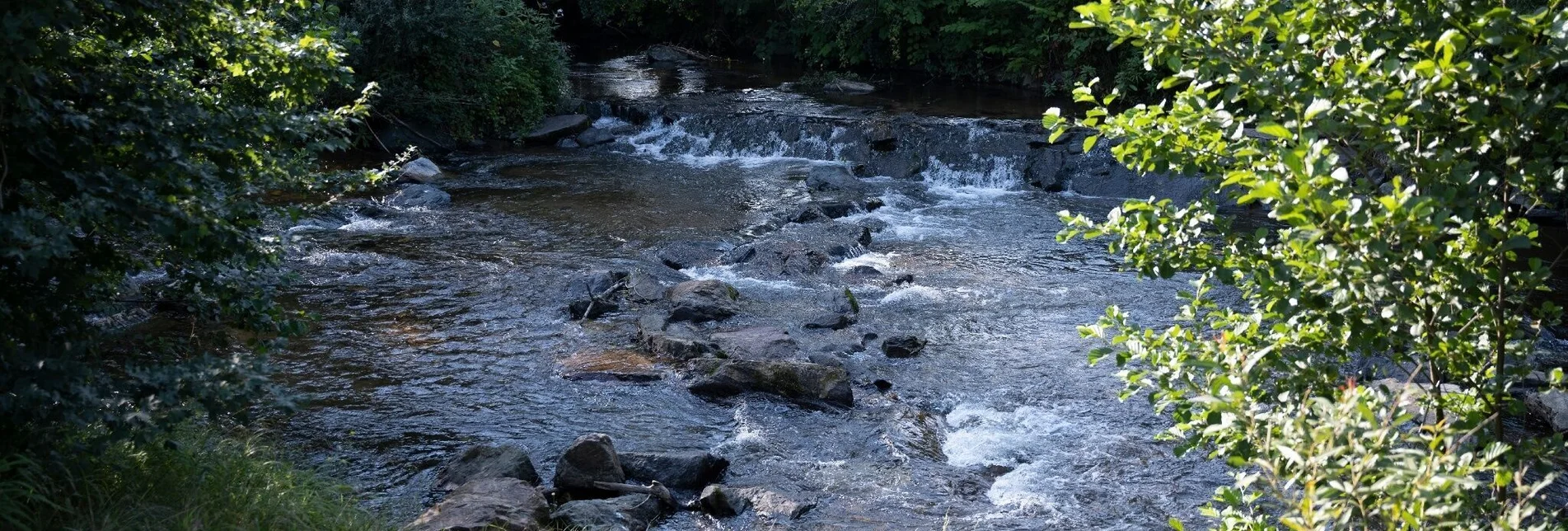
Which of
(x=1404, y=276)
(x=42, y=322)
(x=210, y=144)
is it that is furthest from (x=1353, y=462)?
(x=42, y=322)

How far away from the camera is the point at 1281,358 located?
334cm

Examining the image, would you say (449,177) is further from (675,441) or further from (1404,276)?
(1404,276)

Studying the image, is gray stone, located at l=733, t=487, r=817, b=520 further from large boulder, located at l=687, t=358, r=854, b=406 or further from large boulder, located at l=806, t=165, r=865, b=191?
large boulder, located at l=806, t=165, r=865, b=191

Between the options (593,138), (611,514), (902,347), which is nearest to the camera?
(611,514)

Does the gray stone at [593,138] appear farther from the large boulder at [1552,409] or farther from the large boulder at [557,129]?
the large boulder at [1552,409]

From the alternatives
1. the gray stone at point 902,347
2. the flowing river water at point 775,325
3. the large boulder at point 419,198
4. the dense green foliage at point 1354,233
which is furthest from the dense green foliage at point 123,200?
the large boulder at point 419,198

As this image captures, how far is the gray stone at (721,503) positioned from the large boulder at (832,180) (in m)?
9.84

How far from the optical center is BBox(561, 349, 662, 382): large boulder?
853 cm

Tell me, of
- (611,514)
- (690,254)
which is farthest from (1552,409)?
(690,254)

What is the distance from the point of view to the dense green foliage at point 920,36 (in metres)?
24.5

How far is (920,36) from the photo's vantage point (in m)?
27.5

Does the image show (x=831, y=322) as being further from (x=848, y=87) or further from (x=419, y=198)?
(x=848, y=87)

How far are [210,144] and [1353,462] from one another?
3791 millimetres

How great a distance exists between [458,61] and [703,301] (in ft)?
33.2
